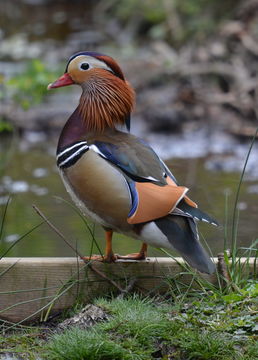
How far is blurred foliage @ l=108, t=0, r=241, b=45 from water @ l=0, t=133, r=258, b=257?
3389 mm

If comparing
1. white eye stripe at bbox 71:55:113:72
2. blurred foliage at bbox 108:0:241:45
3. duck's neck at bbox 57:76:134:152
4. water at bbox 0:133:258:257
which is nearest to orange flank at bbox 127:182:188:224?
duck's neck at bbox 57:76:134:152

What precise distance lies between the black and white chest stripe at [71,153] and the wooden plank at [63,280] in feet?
1.39

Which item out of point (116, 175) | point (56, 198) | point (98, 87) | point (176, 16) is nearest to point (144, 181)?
point (116, 175)

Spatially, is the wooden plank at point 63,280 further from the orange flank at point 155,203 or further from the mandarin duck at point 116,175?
the orange flank at point 155,203

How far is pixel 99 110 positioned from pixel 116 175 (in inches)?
14.8

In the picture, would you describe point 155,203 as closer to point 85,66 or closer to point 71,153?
point 71,153

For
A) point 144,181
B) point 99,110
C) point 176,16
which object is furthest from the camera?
point 176,16

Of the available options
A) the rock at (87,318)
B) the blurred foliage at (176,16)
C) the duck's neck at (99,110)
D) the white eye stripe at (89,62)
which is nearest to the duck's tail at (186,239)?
the rock at (87,318)

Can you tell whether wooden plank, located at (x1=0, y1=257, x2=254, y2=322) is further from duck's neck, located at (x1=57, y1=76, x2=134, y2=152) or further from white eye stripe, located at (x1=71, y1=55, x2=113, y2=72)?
white eye stripe, located at (x1=71, y1=55, x2=113, y2=72)

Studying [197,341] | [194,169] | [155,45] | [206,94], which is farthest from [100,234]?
[155,45]

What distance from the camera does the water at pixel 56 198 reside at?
5.53 meters

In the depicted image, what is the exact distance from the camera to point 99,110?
360cm

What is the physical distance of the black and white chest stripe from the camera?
11.3 feet

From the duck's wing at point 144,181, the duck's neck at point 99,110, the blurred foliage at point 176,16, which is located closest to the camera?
the duck's wing at point 144,181
